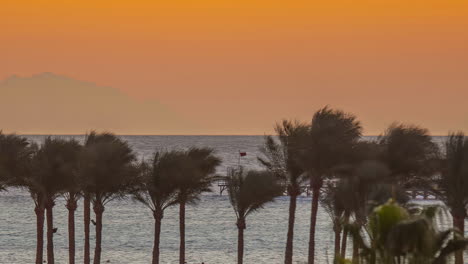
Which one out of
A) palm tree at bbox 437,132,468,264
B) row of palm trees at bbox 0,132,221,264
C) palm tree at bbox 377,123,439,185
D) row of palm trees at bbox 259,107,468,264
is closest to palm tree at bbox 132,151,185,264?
row of palm trees at bbox 0,132,221,264

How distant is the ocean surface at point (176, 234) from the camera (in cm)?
9500

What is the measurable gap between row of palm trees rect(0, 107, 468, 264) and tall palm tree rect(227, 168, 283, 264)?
0.18 feet

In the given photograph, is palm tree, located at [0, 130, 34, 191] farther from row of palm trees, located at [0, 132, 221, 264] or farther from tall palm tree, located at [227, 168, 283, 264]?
tall palm tree, located at [227, 168, 283, 264]

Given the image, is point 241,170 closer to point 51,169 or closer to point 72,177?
point 72,177

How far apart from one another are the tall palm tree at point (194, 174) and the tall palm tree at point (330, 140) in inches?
234

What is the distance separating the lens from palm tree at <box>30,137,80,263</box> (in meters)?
57.3

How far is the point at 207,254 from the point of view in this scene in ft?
323

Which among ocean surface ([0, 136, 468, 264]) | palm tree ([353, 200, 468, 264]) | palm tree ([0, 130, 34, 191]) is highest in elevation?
palm tree ([0, 130, 34, 191])

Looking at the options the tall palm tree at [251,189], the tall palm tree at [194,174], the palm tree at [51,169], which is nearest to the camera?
the tall palm tree at [194,174]

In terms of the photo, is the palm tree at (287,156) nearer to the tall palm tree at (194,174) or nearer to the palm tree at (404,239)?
the tall palm tree at (194,174)

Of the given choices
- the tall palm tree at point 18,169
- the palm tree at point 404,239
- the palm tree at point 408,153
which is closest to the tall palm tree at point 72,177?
the tall palm tree at point 18,169

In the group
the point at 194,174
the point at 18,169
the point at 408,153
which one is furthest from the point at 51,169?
the point at 408,153

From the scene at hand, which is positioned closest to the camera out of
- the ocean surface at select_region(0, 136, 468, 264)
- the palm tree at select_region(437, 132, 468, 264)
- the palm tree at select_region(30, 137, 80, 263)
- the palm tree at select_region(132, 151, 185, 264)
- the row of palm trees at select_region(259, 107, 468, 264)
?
the palm tree at select_region(437, 132, 468, 264)

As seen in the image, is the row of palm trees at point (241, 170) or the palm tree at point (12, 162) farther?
the palm tree at point (12, 162)
